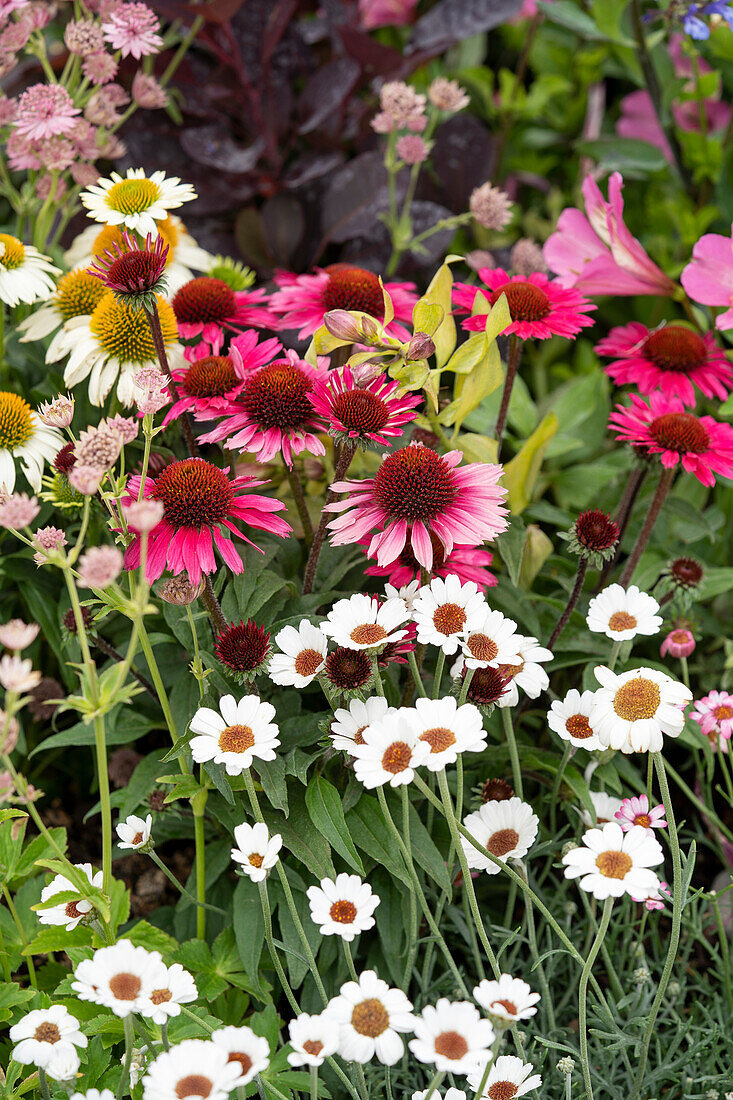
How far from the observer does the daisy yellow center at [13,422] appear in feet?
3.16

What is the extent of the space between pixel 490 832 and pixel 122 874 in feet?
1.82

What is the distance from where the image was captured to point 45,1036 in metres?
0.65

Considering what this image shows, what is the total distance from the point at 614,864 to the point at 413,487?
0.34m

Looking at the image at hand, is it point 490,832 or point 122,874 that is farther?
point 122,874

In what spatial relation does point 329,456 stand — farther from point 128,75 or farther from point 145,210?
point 128,75

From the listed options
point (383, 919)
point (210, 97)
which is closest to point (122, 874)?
point (383, 919)

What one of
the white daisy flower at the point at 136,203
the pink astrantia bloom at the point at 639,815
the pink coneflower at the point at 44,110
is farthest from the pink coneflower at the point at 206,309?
the pink astrantia bloom at the point at 639,815

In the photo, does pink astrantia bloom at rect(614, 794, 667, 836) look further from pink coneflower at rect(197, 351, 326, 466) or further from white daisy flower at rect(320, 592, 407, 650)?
Answer: pink coneflower at rect(197, 351, 326, 466)

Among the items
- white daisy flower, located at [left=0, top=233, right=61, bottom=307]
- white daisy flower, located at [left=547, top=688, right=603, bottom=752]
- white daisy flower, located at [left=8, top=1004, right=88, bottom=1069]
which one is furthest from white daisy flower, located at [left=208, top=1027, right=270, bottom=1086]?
white daisy flower, located at [left=0, top=233, right=61, bottom=307]

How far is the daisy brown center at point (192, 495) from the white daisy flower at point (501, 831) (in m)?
0.33

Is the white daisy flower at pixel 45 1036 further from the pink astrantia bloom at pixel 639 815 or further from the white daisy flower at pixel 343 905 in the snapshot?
the pink astrantia bloom at pixel 639 815

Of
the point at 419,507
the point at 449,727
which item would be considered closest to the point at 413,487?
the point at 419,507

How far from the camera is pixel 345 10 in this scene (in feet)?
5.79

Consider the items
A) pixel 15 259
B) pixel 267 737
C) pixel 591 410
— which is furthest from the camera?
pixel 591 410
